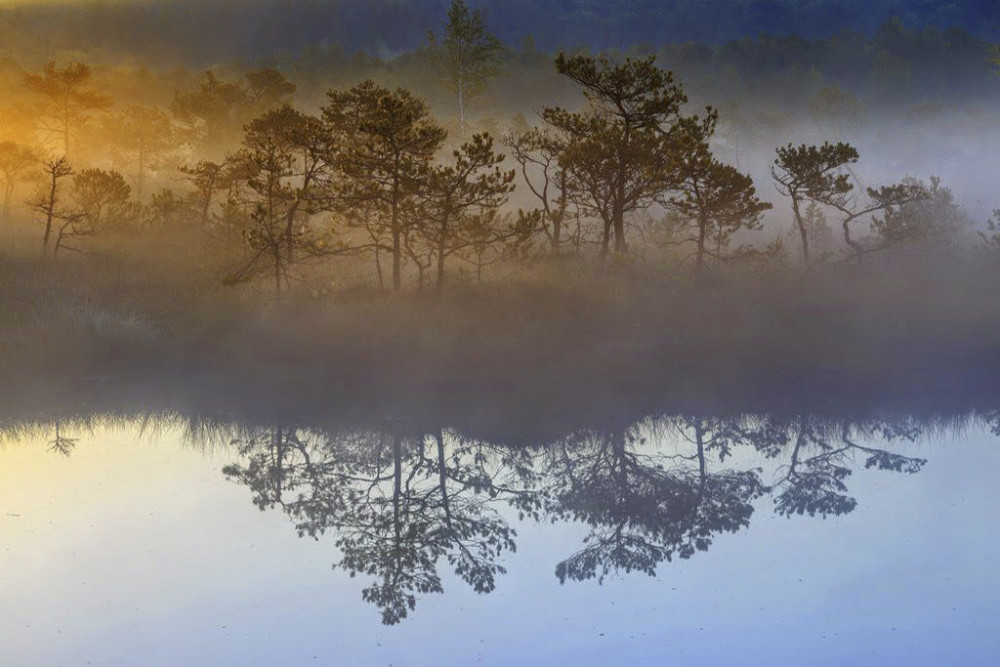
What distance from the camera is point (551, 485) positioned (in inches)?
516

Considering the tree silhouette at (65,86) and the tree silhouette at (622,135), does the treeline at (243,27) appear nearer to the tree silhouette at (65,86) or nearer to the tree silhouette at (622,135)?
the tree silhouette at (65,86)

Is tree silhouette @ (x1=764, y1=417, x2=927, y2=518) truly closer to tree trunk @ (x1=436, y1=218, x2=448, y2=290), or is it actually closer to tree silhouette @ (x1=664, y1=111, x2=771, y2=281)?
tree trunk @ (x1=436, y1=218, x2=448, y2=290)

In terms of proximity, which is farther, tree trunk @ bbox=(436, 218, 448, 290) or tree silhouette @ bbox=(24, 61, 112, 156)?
tree silhouette @ bbox=(24, 61, 112, 156)

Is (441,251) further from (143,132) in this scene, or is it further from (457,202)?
(143,132)

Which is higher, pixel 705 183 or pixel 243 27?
pixel 243 27

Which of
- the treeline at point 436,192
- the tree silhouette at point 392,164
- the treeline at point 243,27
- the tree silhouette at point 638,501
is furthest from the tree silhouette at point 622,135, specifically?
the treeline at point 243,27

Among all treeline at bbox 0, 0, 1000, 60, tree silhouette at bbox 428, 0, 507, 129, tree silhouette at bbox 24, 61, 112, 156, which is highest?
treeline at bbox 0, 0, 1000, 60

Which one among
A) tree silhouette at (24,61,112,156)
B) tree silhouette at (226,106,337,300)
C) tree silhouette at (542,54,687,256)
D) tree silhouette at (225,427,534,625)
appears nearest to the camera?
tree silhouette at (225,427,534,625)


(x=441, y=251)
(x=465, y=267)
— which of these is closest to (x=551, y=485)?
(x=441, y=251)

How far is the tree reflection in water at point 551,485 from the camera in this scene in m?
10.4

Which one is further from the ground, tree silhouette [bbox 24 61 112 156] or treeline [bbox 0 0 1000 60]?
treeline [bbox 0 0 1000 60]

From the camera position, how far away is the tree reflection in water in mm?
10414

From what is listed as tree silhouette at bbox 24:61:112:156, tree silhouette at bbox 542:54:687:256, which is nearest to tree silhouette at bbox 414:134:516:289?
tree silhouette at bbox 542:54:687:256

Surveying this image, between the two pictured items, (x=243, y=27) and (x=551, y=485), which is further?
(x=243, y=27)
